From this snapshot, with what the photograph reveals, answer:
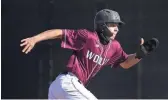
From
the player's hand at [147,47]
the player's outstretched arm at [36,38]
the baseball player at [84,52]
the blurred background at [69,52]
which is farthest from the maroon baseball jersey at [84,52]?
the blurred background at [69,52]

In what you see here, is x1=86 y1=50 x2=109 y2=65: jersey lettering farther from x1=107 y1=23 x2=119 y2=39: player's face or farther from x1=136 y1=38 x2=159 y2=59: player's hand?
x1=136 y1=38 x2=159 y2=59: player's hand

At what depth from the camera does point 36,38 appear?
226 inches

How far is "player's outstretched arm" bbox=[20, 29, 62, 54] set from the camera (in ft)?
18.6

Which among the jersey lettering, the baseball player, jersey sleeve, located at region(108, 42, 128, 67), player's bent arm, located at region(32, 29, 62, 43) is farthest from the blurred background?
player's bent arm, located at region(32, 29, 62, 43)

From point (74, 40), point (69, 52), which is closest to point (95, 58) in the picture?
point (74, 40)

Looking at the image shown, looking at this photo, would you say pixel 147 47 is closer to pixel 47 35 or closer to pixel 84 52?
pixel 84 52

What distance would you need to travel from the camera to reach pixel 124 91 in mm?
8672

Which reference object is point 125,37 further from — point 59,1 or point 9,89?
point 9,89

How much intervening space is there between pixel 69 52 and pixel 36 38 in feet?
9.93

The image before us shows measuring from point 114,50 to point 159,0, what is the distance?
236cm

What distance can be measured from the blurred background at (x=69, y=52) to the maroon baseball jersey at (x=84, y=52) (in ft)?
7.93

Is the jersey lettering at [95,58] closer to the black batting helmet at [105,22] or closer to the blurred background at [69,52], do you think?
the black batting helmet at [105,22]

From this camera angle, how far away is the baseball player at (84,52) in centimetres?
599

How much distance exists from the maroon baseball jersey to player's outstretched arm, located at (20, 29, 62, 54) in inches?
5.4
